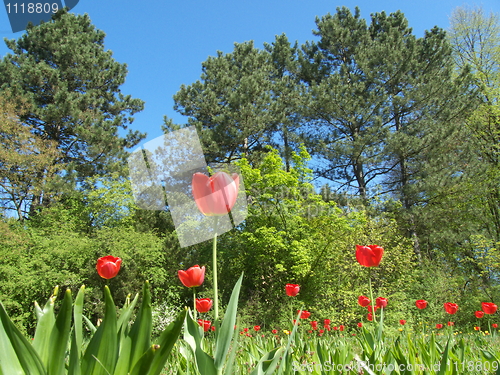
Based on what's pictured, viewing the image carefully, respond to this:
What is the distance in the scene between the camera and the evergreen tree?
12.8 metres

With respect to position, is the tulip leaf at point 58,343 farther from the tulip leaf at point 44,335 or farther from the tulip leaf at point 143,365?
the tulip leaf at point 143,365

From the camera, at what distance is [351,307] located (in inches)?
335

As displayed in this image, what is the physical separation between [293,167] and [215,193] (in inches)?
408

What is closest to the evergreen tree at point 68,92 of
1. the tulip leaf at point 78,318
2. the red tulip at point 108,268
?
the red tulip at point 108,268

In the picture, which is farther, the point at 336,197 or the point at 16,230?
the point at 336,197

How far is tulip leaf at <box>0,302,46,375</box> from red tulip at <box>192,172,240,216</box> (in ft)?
1.46

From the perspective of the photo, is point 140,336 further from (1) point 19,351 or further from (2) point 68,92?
(2) point 68,92

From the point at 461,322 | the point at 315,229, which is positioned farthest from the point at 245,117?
the point at 461,322

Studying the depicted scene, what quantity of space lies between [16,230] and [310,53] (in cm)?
1339

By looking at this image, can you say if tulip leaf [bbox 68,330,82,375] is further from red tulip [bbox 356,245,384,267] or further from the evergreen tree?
the evergreen tree

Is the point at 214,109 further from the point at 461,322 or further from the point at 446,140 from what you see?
the point at 461,322

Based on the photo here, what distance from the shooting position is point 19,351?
635 millimetres

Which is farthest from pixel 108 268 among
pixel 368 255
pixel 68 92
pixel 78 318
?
pixel 68 92

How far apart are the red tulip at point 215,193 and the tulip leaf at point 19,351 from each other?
17.5 inches
